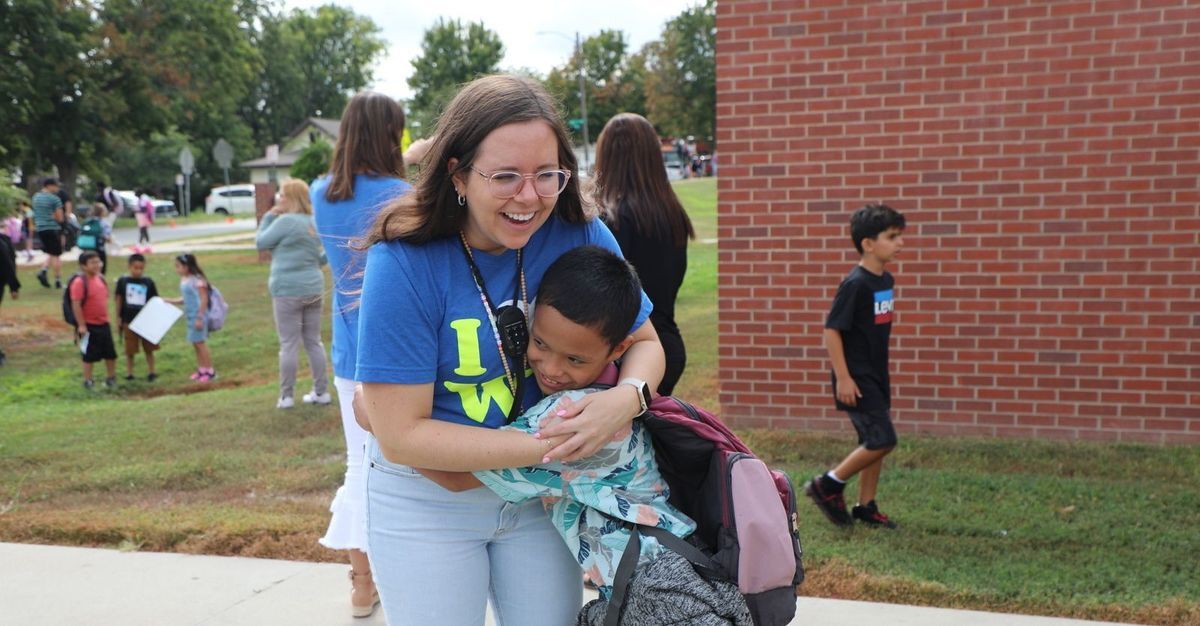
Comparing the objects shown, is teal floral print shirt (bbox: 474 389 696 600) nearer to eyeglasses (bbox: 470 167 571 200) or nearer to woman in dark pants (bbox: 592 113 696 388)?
eyeglasses (bbox: 470 167 571 200)

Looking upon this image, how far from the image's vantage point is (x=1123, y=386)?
595 centimetres

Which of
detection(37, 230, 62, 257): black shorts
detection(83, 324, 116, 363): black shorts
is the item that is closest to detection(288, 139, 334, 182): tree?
detection(37, 230, 62, 257): black shorts

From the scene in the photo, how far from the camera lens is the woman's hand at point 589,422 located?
6.81ft

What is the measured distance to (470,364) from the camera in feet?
7.02

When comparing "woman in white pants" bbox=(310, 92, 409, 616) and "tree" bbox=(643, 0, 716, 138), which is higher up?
"tree" bbox=(643, 0, 716, 138)

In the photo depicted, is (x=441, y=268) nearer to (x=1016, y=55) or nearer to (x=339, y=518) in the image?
(x=339, y=518)

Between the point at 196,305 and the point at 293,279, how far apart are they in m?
2.72

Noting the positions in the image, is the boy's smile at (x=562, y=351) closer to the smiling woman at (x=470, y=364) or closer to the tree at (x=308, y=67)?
the smiling woman at (x=470, y=364)

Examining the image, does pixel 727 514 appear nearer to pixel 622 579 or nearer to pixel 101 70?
pixel 622 579

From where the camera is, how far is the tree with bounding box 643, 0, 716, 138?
60.8 metres

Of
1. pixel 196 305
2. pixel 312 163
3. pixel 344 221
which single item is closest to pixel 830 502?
pixel 344 221

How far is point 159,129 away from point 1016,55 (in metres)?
38.4

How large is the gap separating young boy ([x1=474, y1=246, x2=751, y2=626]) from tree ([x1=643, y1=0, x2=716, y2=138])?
195 feet

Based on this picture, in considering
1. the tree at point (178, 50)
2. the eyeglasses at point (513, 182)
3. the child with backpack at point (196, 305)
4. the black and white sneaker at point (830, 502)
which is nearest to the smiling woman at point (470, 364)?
the eyeglasses at point (513, 182)
